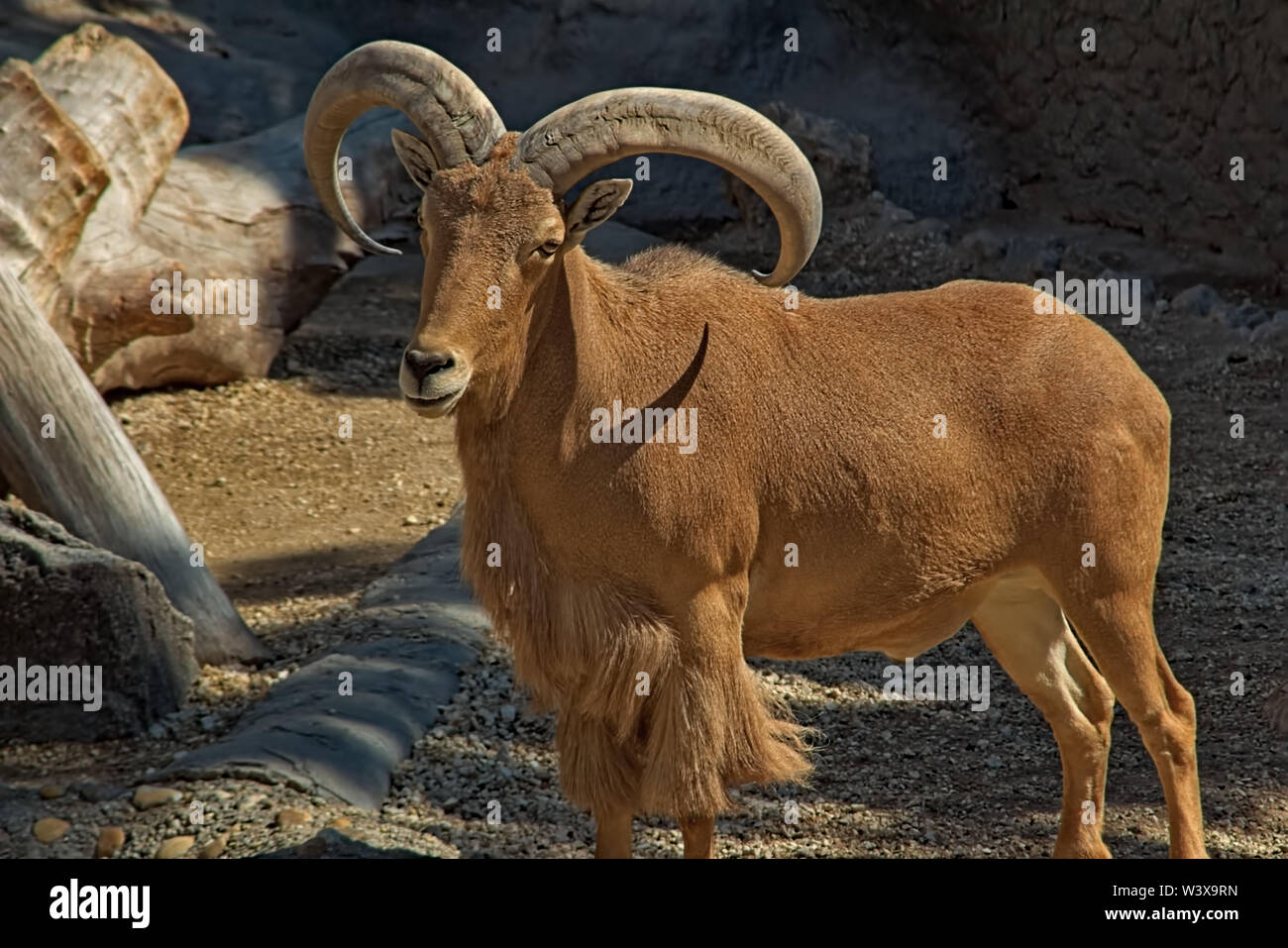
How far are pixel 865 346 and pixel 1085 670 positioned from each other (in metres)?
1.49

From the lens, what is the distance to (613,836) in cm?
490

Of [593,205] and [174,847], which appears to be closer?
[593,205]

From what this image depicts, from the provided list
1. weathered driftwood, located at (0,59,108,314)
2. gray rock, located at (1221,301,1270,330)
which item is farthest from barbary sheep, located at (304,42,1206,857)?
gray rock, located at (1221,301,1270,330)

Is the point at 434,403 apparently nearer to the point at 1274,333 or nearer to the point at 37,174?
the point at 37,174

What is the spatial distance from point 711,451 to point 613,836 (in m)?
1.33

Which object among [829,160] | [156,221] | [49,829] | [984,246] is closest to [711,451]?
[49,829]

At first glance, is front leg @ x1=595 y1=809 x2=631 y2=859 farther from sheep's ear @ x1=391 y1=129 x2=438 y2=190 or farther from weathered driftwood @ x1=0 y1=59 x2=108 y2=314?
weathered driftwood @ x1=0 y1=59 x2=108 y2=314

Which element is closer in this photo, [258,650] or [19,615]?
[19,615]

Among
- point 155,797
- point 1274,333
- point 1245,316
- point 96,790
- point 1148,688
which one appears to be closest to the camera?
point 1148,688

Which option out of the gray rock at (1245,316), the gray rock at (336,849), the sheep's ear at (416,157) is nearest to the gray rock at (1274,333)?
the gray rock at (1245,316)

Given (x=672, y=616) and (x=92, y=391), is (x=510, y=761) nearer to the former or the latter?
(x=672, y=616)

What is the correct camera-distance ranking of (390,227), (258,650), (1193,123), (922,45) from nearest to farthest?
1. (258,650)
2. (1193,123)
3. (390,227)
4. (922,45)

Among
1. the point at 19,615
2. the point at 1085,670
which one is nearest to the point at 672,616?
the point at 1085,670

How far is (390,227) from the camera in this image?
14164 mm
